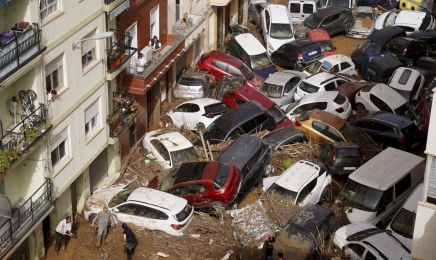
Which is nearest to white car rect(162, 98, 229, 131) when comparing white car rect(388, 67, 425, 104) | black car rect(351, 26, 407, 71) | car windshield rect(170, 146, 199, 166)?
car windshield rect(170, 146, 199, 166)

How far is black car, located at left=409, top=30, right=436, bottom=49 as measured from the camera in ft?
125

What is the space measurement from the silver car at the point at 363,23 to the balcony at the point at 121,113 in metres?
18.5

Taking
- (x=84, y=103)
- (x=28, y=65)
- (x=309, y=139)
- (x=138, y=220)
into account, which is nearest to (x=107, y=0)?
(x=84, y=103)

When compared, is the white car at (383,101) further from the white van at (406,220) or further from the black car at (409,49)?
the white van at (406,220)

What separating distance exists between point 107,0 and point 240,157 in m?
6.72

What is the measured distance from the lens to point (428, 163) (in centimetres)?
1680

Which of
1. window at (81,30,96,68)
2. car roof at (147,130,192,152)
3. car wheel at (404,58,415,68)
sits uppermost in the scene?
window at (81,30,96,68)

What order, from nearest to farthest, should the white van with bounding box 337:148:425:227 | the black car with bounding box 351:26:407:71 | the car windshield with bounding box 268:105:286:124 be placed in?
1. the white van with bounding box 337:148:425:227
2. the car windshield with bounding box 268:105:286:124
3. the black car with bounding box 351:26:407:71

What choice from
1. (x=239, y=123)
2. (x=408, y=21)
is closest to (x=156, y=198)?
(x=239, y=123)

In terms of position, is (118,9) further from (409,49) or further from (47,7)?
(409,49)

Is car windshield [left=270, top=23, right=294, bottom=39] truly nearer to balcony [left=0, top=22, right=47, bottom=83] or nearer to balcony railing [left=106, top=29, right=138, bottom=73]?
balcony railing [left=106, top=29, right=138, bottom=73]

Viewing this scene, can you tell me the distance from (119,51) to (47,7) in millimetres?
4857

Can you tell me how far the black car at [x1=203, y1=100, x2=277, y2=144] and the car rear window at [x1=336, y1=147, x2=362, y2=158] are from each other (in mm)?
3266

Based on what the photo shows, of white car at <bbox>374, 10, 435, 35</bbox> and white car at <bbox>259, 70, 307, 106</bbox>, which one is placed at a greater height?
white car at <bbox>374, 10, 435, 35</bbox>
